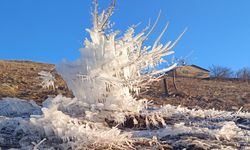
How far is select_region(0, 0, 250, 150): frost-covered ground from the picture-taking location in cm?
505

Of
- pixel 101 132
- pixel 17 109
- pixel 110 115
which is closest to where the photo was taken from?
pixel 101 132

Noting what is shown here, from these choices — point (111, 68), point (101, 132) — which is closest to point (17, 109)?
point (111, 68)

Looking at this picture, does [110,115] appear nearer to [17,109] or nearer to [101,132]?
[101,132]

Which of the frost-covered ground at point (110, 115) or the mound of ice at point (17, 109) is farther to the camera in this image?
the mound of ice at point (17, 109)

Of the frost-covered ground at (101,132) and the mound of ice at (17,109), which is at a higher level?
the mound of ice at (17,109)

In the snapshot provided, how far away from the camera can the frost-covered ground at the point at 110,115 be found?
199 inches

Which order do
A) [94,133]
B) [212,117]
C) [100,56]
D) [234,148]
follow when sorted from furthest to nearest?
[212,117], [100,56], [234,148], [94,133]

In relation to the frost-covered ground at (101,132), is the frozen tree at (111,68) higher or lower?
higher

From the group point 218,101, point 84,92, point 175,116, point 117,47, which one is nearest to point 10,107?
point 84,92

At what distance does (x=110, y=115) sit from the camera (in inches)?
258

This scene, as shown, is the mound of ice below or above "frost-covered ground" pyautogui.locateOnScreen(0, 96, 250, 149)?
above

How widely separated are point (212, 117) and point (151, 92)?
69.6ft

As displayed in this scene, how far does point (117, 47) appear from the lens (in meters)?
7.12

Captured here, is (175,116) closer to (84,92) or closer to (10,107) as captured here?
(84,92)
